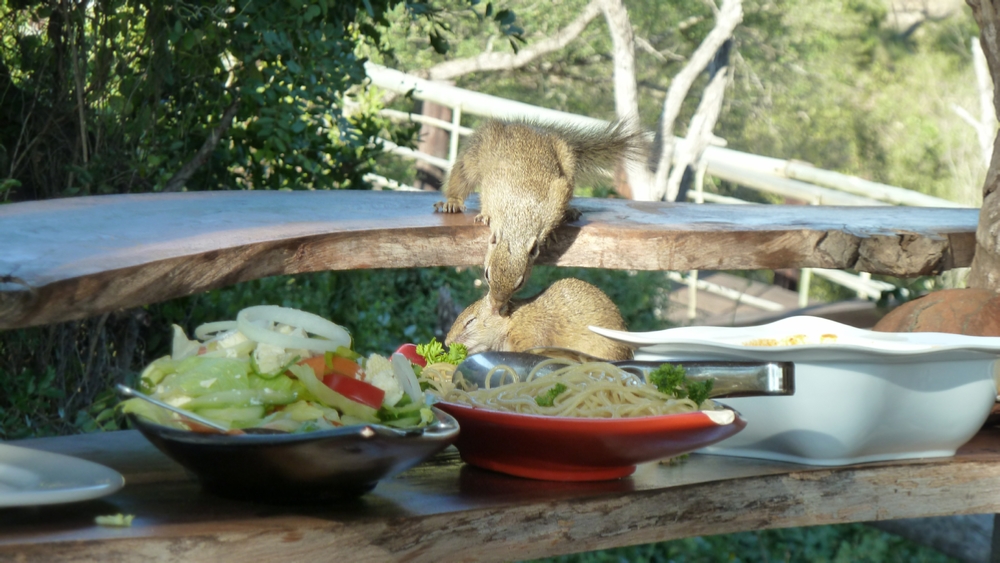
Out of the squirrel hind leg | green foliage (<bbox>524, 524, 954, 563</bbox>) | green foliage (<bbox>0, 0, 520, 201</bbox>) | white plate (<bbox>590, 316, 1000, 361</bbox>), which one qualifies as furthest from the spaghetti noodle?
green foliage (<bbox>524, 524, 954, 563</bbox>)

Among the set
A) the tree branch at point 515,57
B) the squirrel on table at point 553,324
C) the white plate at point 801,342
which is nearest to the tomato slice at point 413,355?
the squirrel on table at point 553,324

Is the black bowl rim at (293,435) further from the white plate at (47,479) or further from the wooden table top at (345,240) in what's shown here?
the wooden table top at (345,240)

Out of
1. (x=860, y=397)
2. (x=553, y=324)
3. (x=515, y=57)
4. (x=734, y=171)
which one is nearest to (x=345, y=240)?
(x=553, y=324)

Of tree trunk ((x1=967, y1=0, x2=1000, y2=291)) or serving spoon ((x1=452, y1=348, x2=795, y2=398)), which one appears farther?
tree trunk ((x1=967, y1=0, x2=1000, y2=291))

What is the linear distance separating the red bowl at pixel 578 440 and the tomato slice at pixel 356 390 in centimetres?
22

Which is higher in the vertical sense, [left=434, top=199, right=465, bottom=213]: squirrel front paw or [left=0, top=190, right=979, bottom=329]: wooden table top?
[left=434, top=199, right=465, bottom=213]: squirrel front paw

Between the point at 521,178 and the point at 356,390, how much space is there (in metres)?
1.17

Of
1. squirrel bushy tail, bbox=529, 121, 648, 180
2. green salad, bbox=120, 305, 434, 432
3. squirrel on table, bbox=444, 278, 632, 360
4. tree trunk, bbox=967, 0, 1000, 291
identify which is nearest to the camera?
green salad, bbox=120, 305, 434, 432

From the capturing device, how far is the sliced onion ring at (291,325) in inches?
50.9

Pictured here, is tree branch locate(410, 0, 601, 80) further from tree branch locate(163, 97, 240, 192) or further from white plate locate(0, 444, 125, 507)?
white plate locate(0, 444, 125, 507)

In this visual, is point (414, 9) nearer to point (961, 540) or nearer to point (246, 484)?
point (246, 484)

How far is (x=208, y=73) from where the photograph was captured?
317 cm

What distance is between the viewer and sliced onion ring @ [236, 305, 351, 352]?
1292 millimetres

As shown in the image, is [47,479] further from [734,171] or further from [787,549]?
[734,171]
